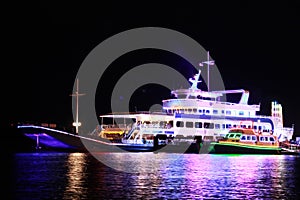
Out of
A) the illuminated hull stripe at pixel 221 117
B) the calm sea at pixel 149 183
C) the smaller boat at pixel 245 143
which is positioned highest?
the illuminated hull stripe at pixel 221 117

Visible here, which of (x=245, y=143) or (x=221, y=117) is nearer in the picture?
(x=245, y=143)

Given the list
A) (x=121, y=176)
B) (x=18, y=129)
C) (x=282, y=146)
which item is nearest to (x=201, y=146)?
(x=282, y=146)

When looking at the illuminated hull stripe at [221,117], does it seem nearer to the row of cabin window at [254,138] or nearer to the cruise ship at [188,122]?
the cruise ship at [188,122]

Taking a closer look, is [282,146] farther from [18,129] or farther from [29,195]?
[29,195]

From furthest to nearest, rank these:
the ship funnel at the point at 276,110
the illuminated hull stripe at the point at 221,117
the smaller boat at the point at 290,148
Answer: the ship funnel at the point at 276,110 → the smaller boat at the point at 290,148 → the illuminated hull stripe at the point at 221,117

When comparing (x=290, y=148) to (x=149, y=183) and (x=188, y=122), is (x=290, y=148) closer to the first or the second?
(x=188, y=122)

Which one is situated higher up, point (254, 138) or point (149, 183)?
point (254, 138)

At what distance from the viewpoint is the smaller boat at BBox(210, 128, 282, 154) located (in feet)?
205

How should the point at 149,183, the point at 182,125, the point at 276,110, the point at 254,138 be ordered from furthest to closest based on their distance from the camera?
1. the point at 276,110
2. the point at 182,125
3. the point at 254,138
4. the point at 149,183

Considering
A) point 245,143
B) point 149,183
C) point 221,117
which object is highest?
point 221,117

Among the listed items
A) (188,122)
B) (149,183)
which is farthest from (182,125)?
→ (149,183)

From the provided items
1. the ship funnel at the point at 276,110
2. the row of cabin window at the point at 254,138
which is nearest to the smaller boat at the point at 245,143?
the row of cabin window at the point at 254,138

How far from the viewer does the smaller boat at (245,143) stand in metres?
62.5

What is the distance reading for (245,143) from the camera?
64312mm
